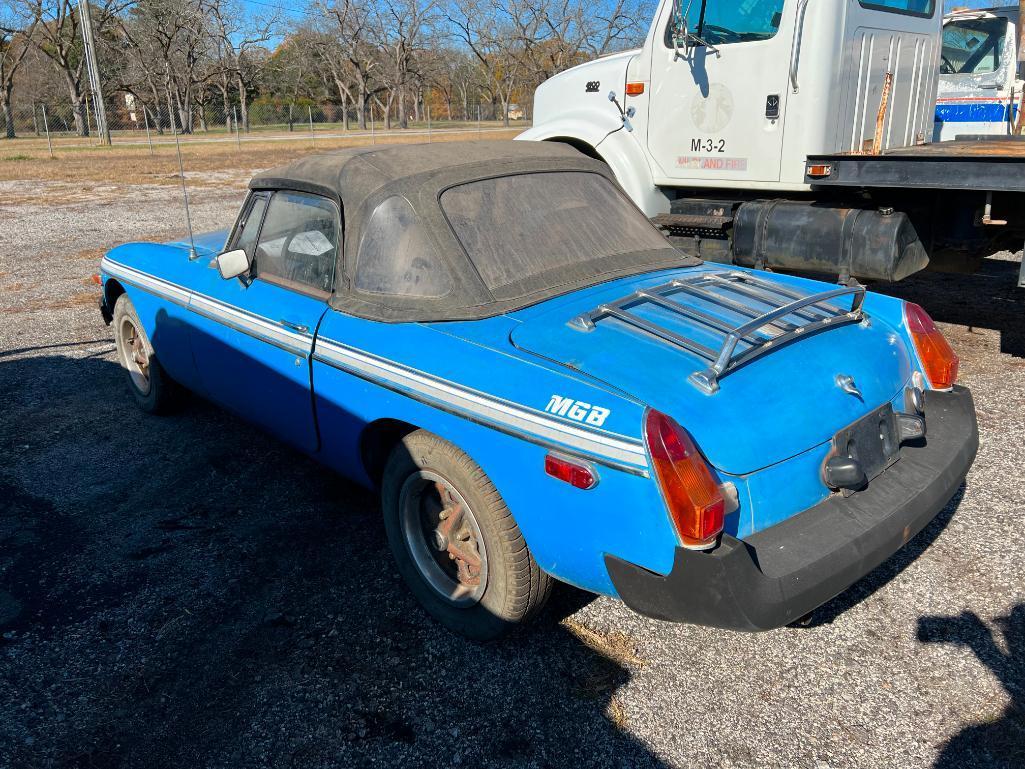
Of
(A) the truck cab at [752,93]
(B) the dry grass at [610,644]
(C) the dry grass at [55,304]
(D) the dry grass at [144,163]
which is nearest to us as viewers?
(B) the dry grass at [610,644]

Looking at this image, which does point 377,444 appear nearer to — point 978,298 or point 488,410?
point 488,410

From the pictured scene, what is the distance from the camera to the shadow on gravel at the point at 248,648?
2.55 meters

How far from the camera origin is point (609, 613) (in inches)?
124

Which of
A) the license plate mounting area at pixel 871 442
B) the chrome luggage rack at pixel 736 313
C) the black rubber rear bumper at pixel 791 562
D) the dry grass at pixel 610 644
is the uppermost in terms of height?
the chrome luggage rack at pixel 736 313

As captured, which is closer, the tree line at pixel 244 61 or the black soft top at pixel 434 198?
the black soft top at pixel 434 198

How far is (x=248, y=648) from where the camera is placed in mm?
2992

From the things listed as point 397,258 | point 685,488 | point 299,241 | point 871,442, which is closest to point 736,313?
point 871,442

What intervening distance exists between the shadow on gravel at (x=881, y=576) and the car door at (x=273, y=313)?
2208 millimetres

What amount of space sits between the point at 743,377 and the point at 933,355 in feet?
3.89

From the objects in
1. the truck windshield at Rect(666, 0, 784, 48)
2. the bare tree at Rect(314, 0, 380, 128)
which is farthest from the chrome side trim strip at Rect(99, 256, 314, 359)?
the bare tree at Rect(314, 0, 380, 128)

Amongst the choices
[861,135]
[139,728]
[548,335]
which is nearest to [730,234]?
[861,135]

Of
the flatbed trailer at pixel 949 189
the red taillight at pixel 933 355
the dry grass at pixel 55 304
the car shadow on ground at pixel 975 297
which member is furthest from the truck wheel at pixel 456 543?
the dry grass at pixel 55 304

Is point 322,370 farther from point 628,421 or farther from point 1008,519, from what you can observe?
point 1008,519

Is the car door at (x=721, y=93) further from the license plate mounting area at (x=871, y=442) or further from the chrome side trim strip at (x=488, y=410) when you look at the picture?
the chrome side trim strip at (x=488, y=410)
